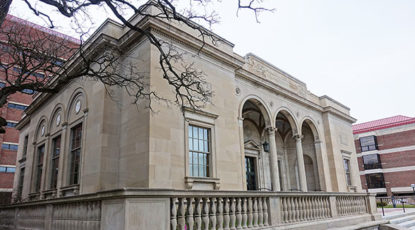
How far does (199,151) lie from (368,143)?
1613 inches

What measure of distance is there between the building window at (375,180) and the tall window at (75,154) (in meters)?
42.9

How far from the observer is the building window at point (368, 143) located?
43.1 meters

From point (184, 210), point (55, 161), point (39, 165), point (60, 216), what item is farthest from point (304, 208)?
point (39, 165)

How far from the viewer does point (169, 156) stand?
9852 millimetres

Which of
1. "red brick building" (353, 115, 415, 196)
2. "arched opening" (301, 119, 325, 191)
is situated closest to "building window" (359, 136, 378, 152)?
"red brick building" (353, 115, 415, 196)

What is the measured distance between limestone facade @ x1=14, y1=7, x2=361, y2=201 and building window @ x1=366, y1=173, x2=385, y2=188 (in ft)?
94.9

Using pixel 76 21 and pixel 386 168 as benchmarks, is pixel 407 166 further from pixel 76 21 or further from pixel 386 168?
pixel 76 21

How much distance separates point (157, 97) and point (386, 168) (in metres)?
42.9

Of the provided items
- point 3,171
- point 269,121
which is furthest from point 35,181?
point 3,171

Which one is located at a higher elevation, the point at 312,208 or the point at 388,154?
the point at 388,154

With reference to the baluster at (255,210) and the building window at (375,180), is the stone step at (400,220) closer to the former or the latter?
the baluster at (255,210)

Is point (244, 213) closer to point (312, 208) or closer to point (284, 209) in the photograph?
point (284, 209)

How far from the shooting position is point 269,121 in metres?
16.1

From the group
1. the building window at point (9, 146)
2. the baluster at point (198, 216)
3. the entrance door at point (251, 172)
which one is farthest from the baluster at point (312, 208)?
the building window at point (9, 146)
